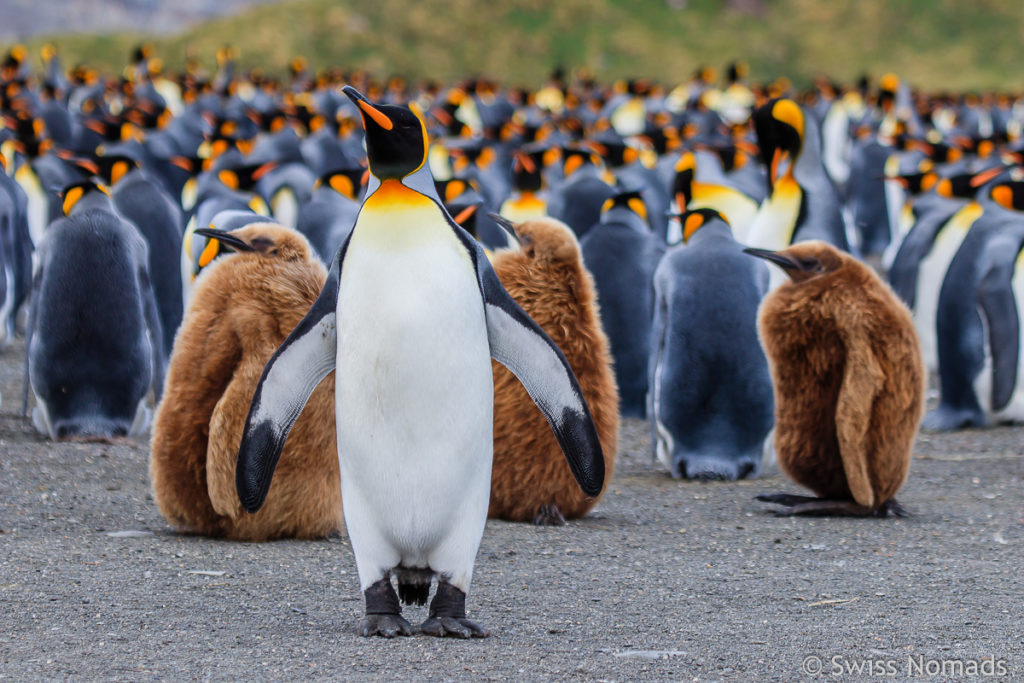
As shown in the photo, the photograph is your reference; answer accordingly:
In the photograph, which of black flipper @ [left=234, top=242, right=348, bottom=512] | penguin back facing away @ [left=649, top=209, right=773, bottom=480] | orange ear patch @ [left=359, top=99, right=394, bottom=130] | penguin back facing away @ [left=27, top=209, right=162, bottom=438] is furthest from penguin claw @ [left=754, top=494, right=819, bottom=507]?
penguin back facing away @ [left=27, top=209, right=162, bottom=438]

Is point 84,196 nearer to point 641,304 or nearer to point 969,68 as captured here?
point 641,304

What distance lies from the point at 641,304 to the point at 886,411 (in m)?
2.45

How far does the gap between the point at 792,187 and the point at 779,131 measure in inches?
16.7

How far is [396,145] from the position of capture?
10.1ft

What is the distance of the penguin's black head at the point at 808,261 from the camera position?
458 centimetres

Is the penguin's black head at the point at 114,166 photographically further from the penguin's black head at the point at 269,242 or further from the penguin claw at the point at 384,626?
the penguin claw at the point at 384,626

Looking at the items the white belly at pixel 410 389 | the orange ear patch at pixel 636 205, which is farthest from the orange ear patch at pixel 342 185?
the white belly at pixel 410 389

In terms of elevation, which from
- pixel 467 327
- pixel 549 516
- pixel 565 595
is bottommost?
pixel 565 595

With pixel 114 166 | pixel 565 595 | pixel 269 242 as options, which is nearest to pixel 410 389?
pixel 565 595

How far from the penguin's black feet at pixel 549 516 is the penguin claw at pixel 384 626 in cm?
140

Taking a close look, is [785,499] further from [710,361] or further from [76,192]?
[76,192]

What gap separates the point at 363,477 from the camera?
3.07 m

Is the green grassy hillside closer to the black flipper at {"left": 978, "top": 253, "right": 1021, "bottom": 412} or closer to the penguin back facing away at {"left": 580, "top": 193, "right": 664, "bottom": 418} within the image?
the penguin back facing away at {"left": 580, "top": 193, "right": 664, "bottom": 418}

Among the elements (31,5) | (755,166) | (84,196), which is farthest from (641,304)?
(31,5)
